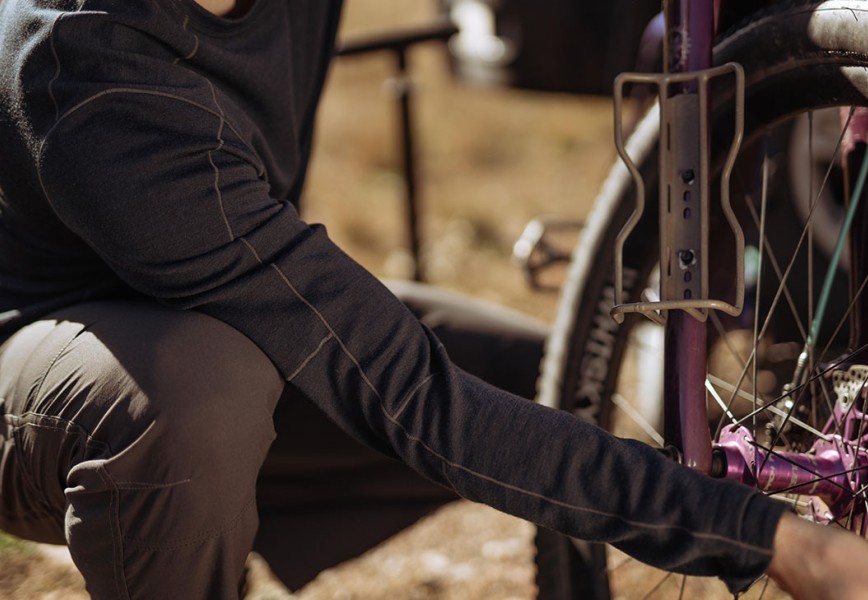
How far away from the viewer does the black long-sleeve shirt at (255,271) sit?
102 centimetres

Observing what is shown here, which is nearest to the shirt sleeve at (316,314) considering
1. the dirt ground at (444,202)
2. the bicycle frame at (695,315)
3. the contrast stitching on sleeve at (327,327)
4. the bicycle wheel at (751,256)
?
the contrast stitching on sleeve at (327,327)

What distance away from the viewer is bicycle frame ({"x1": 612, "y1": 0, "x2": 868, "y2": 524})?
1.15 m

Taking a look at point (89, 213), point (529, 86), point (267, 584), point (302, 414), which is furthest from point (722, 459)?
point (529, 86)

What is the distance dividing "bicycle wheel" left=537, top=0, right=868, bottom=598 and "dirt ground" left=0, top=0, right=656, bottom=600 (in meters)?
0.34

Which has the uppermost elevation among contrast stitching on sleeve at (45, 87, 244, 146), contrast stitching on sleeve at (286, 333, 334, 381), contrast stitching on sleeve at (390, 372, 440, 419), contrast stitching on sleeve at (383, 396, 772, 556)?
contrast stitching on sleeve at (45, 87, 244, 146)

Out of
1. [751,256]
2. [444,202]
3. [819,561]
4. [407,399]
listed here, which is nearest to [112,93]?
[407,399]

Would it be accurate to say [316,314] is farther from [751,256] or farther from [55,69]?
[751,256]

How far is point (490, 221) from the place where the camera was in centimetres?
386

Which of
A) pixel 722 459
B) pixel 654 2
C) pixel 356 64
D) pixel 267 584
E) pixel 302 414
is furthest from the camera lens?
pixel 356 64

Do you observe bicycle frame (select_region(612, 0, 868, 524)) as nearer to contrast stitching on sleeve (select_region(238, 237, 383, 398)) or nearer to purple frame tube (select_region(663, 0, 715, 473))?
purple frame tube (select_region(663, 0, 715, 473))

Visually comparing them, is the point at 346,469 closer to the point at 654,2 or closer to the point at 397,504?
the point at 397,504

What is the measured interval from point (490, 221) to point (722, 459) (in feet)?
8.94

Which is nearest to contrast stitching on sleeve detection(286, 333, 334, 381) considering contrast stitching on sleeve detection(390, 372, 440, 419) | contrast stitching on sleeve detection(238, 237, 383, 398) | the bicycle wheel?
contrast stitching on sleeve detection(238, 237, 383, 398)

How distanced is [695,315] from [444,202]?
9.66 ft
